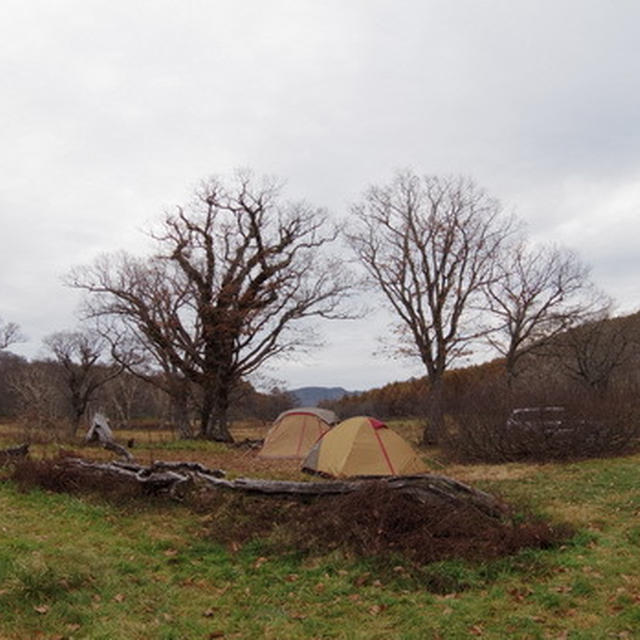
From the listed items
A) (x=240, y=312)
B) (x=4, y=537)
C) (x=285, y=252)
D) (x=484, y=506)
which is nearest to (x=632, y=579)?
(x=484, y=506)

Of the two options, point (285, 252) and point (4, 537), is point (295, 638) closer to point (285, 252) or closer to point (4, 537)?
point (4, 537)

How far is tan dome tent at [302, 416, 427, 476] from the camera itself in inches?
511

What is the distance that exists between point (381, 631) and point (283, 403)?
55.4 metres

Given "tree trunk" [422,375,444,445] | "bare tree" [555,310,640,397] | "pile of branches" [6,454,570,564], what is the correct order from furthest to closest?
1. "bare tree" [555,310,640,397]
2. "tree trunk" [422,375,444,445]
3. "pile of branches" [6,454,570,564]

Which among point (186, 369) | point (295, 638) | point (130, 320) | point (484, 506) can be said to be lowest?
point (295, 638)

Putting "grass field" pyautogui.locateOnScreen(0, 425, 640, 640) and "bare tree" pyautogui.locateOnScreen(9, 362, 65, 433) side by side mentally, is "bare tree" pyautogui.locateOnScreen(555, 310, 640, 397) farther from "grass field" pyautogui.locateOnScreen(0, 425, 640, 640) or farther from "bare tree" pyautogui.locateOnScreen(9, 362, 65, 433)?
"grass field" pyautogui.locateOnScreen(0, 425, 640, 640)

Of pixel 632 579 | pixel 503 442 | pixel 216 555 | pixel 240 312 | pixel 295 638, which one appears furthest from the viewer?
pixel 240 312

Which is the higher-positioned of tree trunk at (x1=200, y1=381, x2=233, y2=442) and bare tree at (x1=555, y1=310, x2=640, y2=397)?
bare tree at (x1=555, y1=310, x2=640, y2=397)

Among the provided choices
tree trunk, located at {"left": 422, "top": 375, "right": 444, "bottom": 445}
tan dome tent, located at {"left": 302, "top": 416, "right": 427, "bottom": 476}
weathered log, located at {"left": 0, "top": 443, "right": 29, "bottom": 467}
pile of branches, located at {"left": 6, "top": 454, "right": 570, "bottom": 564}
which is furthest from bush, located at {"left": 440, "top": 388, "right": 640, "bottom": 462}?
weathered log, located at {"left": 0, "top": 443, "right": 29, "bottom": 467}

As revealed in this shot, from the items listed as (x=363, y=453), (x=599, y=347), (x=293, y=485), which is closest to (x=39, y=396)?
(x=363, y=453)

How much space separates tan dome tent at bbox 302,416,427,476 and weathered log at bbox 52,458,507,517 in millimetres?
3267

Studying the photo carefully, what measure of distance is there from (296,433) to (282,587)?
1267 cm

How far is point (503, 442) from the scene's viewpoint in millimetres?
16656

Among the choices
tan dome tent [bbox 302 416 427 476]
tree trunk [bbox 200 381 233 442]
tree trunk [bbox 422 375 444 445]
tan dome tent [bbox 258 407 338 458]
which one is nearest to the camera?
tan dome tent [bbox 302 416 427 476]
